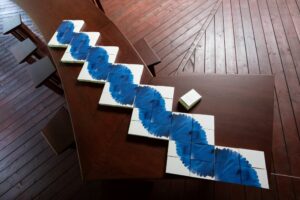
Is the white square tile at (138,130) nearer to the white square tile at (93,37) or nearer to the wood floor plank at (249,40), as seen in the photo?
the white square tile at (93,37)

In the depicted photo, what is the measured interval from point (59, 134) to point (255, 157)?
1.54m

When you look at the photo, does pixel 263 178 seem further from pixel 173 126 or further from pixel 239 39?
pixel 239 39

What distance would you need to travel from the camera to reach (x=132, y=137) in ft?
4.83

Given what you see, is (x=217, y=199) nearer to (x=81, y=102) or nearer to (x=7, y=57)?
(x=81, y=102)

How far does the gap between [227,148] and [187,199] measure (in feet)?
3.21

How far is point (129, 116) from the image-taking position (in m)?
1.57

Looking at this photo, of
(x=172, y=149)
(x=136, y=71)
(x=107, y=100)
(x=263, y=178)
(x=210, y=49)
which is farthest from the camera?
(x=210, y=49)

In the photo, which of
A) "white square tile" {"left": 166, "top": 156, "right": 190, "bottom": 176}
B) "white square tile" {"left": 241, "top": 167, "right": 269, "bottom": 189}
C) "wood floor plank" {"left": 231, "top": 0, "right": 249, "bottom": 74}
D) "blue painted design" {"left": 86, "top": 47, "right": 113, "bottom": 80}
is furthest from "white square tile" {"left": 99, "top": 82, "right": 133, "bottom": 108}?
"wood floor plank" {"left": 231, "top": 0, "right": 249, "bottom": 74}

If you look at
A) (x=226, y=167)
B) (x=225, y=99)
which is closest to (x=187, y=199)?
(x=226, y=167)

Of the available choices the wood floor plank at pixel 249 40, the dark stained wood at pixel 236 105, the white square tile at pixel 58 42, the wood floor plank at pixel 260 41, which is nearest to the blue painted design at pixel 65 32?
the white square tile at pixel 58 42

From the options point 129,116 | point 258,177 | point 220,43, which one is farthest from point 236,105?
point 220,43

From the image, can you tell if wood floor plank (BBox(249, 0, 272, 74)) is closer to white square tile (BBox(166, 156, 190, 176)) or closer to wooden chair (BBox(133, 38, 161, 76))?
wooden chair (BBox(133, 38, 161, 76))

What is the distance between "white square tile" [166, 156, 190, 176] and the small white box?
395 millimetres

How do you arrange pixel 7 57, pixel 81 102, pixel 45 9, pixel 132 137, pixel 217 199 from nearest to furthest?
pixel 132 137, pixel 81 102, pixel 217 199, pixel 45 9, pixel 7 57
